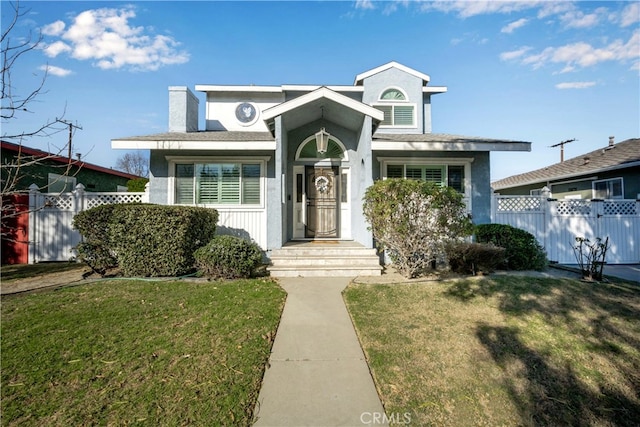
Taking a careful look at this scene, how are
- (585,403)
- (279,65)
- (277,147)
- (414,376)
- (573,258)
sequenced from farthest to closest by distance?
(279,65)
(573,258)
(277,147)
(414,376)
(585,403)

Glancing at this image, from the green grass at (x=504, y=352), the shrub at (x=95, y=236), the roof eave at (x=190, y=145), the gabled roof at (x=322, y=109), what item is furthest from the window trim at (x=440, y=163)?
the shrub at (x=95, y=236)

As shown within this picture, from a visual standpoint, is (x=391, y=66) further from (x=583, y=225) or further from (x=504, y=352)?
(x=504, y=352)

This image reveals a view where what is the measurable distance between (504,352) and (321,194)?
6.46 meters

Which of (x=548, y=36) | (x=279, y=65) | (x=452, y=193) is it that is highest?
(x=279, y=65)

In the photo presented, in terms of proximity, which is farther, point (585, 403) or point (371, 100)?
point (371, 100)

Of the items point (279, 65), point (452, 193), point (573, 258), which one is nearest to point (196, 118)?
point (279, 65)

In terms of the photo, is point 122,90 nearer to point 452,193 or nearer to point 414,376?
point 452,193

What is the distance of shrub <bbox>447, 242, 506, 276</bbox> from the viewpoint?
612 centimetres

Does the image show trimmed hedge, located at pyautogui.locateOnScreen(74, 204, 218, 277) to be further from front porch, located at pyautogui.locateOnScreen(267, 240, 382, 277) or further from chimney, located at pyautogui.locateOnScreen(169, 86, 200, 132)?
chimney, located at pyautogui.locateOnScreen(169, 86, 200, 132)

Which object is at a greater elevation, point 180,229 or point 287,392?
point 180,229

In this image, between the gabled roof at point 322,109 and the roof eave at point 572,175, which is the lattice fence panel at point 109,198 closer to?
the gabled roof at point 322,109

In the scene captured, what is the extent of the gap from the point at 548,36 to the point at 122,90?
47.1ft

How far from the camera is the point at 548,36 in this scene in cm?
865

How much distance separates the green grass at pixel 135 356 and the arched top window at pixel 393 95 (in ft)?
30.5
